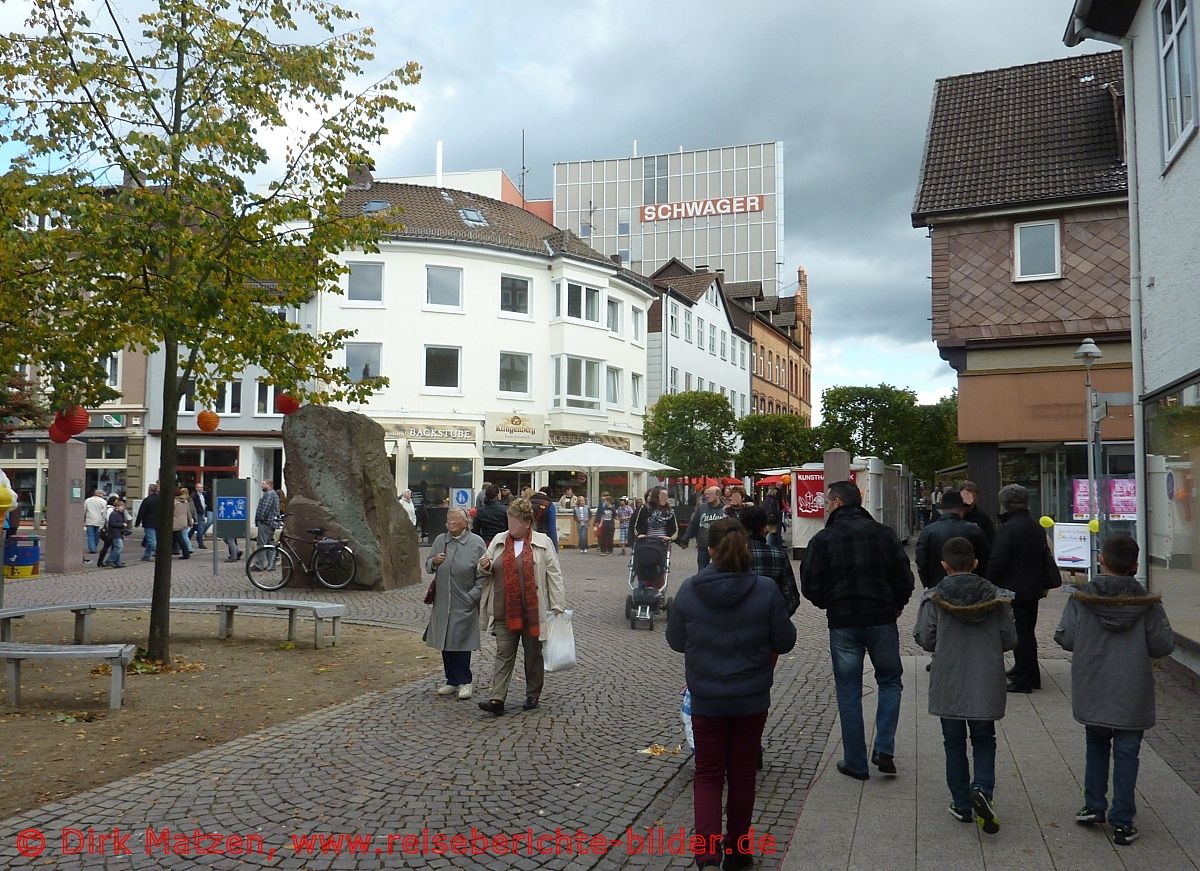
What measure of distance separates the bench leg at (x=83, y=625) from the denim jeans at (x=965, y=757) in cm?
894

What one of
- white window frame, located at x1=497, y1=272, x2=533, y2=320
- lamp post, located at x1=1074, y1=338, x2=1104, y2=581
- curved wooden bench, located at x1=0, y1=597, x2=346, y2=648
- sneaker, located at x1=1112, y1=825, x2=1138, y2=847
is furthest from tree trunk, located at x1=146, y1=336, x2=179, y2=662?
white window frame, located at x1=497, y1=272, x2=533, y2=320

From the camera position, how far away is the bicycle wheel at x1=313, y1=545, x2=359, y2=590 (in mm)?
16125

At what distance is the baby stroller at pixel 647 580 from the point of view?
12391 mm

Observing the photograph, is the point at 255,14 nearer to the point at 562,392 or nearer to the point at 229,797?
the point at 229,797

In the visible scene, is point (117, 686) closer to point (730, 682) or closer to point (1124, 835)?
point (730, 682)

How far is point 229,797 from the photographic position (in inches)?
217

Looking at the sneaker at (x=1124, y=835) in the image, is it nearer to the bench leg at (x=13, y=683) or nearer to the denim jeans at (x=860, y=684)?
the denim jeans at (x=860, y=684)

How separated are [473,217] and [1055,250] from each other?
25971 millimetres

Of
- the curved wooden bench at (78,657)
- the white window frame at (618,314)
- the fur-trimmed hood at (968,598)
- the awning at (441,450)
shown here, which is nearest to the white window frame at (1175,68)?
the fur-trimmed hood at (968,598)

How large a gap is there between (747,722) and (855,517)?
1994 millimetres

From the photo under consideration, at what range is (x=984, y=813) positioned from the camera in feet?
16.4

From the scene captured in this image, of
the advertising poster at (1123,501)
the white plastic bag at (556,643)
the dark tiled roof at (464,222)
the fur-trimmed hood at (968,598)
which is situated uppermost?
the dark tiled roof at (464,222)

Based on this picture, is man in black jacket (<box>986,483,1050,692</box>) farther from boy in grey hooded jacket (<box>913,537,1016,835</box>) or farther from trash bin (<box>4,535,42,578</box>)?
trash bin (<box>4,535,42,578</box>)

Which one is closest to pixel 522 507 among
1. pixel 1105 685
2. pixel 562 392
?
pixel 1105 685
